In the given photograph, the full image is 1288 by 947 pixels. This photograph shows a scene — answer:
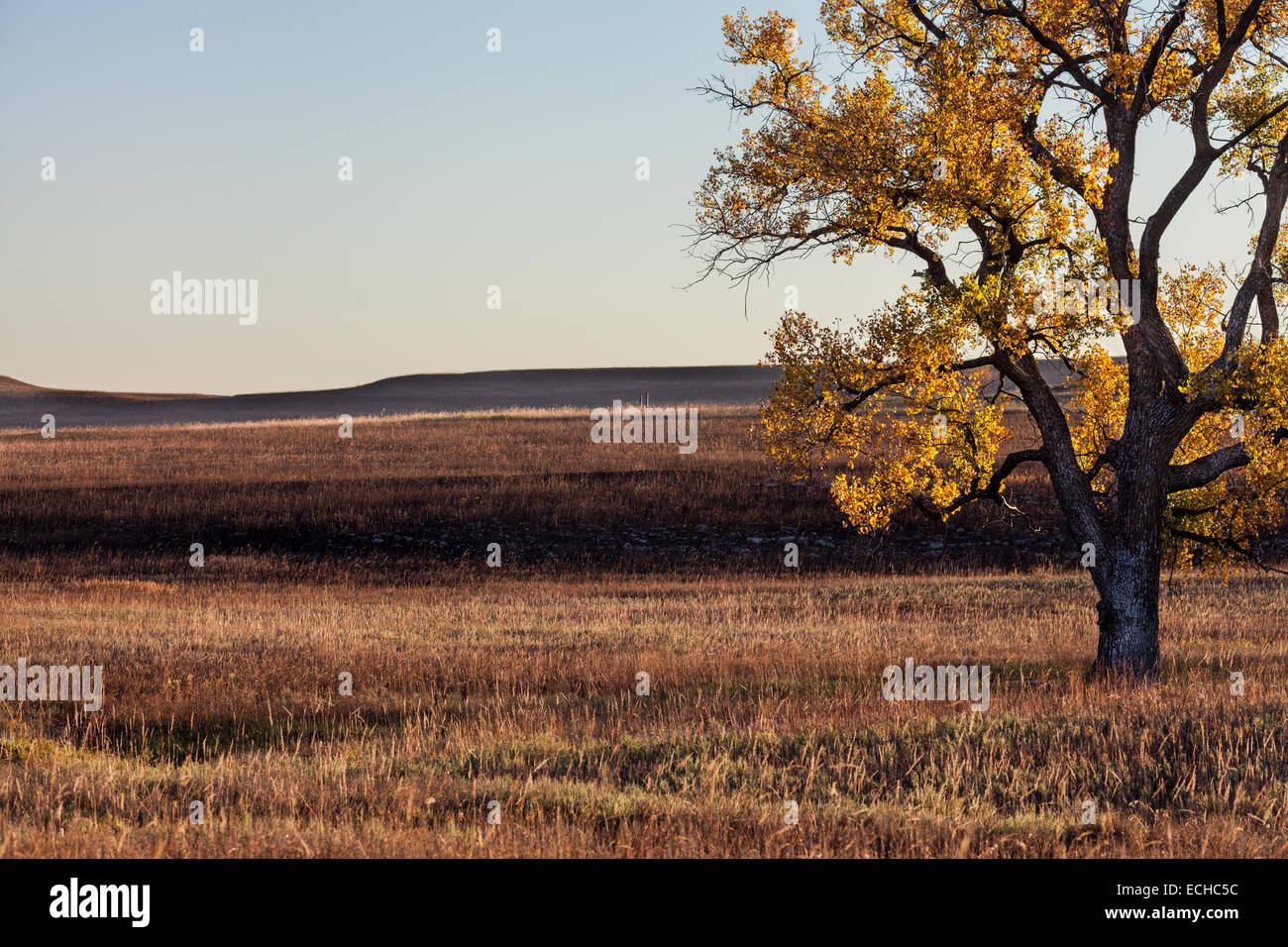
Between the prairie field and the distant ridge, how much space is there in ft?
236

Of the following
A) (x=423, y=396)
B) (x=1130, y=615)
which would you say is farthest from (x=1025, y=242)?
(x=423, y=396)

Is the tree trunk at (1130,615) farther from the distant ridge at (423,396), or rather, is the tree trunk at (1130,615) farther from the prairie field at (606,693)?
the distant ridge at (423,396)

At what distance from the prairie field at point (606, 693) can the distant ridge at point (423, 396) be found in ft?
236

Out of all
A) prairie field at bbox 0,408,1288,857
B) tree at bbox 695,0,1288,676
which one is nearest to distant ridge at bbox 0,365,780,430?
prairie field at bbox 0,408,1288,857

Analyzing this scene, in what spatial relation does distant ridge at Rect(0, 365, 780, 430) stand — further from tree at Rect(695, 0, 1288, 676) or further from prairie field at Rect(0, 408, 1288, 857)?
tree at Rect(695, 0, 1288, 676)

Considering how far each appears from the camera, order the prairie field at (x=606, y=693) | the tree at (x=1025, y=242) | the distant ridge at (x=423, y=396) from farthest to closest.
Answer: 1. the distant ridge at (x=423, y=396)
2. the tree at (x=1025, y=242)
3. the prairie field at (x=606, y=693)

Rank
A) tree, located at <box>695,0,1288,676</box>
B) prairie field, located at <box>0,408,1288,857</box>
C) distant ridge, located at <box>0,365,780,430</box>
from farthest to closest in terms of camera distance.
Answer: distant ridge, located at <box>0,365,780,430</box>
tree, located at <box>695,0,1288,676</box>
prairie field, located at <box>0,408,1288,857</box>

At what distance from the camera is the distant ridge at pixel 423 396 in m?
122

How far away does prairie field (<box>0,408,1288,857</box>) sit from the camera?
8234mm

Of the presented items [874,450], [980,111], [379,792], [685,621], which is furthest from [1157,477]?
[379,792]

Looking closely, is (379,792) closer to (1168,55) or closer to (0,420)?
(1168,55)

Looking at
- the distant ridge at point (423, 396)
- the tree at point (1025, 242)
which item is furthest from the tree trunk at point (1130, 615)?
the distant ridge at point (423, 396)

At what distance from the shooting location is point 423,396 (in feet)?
504

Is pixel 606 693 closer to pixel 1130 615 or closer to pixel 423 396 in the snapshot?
pixel 1130 615
